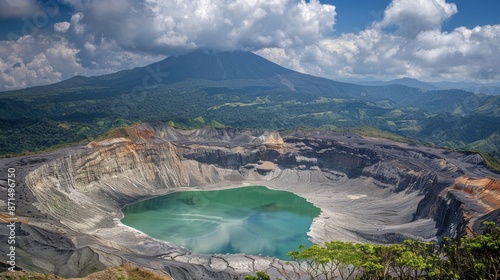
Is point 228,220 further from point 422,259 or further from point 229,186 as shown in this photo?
point 422,259

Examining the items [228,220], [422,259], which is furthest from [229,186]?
[422,259]

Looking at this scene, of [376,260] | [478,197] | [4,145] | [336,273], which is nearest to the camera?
[376,260]

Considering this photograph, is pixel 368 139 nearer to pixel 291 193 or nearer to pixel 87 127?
pixel 291 193

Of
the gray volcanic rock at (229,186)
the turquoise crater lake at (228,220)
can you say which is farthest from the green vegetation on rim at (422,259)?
the turquoise crater lake at (228,220)

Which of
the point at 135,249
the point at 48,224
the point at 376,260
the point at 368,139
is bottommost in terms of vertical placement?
the point at 135,249

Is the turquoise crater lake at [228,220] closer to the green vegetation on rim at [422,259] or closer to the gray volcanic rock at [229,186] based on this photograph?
the gray volcanic rock at [229,186]

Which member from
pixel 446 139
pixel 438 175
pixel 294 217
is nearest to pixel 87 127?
pixel 294 217
